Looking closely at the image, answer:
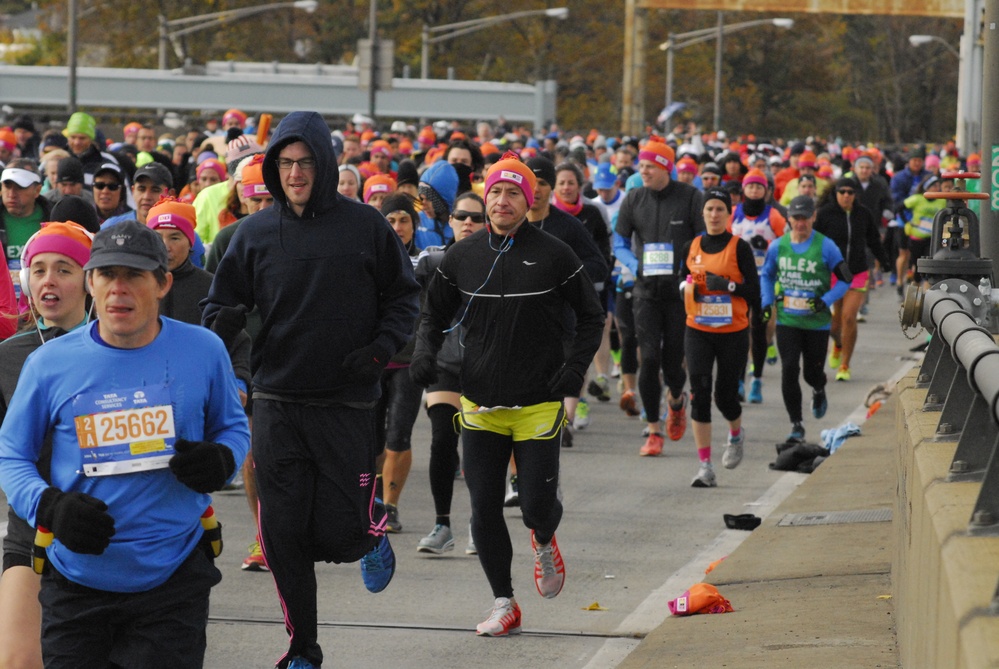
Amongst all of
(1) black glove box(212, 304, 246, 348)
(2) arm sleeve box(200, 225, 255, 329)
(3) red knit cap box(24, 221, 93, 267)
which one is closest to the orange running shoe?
(2) arm sleeve box(200, 225, 255, 329)

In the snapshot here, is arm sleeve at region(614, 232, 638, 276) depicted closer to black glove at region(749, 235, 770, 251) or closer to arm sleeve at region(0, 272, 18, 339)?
black glove at region(749, 235, 770, 251)

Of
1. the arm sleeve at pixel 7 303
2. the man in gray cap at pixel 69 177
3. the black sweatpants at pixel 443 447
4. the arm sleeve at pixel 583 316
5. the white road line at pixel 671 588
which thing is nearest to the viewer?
the white road line at pixel 671 588

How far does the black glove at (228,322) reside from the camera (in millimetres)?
6504

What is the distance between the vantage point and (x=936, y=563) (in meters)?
4.44

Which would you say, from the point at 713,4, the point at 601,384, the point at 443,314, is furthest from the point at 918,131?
the point at 443,314

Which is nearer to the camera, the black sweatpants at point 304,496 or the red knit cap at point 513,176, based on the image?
the black sweatpants at point 304,496

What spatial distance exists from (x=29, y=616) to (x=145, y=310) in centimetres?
A: 114

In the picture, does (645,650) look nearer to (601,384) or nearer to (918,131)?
(601,384)

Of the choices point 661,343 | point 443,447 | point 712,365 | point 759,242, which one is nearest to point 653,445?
point 661,343

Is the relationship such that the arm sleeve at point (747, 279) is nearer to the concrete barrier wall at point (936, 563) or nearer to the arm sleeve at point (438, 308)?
the arm sleeve at point (438, 308)

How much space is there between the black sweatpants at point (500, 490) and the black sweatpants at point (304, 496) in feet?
3.24

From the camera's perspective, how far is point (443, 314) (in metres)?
7.78

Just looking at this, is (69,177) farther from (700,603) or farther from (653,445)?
(700,603)

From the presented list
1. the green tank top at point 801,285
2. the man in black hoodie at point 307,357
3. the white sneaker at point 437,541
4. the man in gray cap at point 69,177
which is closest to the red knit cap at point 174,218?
the man in black hoodie at point 307,357
